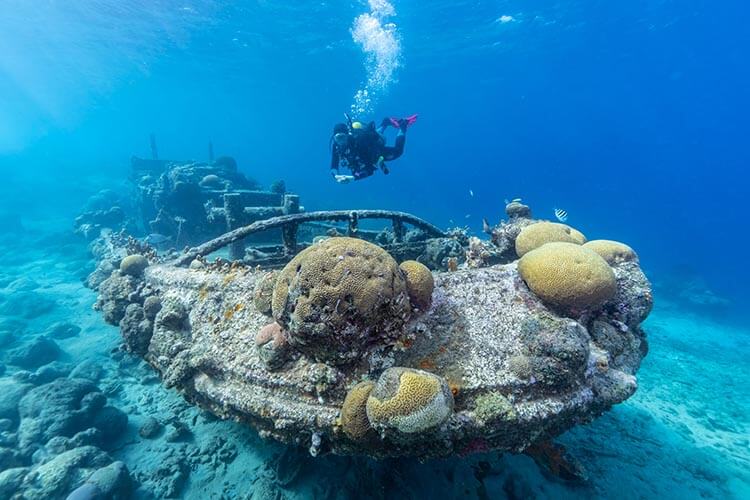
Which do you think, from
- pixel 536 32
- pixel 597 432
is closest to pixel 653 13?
pixel 536 32

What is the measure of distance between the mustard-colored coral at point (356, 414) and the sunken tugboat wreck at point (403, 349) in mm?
10

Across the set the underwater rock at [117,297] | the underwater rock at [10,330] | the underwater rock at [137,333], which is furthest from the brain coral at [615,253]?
the underwater rock at [10,330]

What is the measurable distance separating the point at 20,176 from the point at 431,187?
91.6m

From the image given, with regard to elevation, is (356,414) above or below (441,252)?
below

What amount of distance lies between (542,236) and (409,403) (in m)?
3.91

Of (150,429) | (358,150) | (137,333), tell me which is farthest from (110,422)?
(358,150)

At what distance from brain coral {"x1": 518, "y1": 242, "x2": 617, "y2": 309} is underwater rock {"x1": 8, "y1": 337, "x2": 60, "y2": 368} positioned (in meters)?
12.8

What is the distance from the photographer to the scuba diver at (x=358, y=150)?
11062mm

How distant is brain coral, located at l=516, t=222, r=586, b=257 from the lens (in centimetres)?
541

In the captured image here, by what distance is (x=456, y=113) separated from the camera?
349ft

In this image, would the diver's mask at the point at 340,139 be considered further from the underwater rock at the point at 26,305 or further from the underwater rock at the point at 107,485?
the underwater rock at the point at 26,305

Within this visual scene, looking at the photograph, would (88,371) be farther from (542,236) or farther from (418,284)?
(542,236)

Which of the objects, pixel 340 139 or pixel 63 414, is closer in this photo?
pixel 63 414

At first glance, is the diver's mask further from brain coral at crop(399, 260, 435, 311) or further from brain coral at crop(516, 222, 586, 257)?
brain coral at crop(399, 260, 435, 311)
